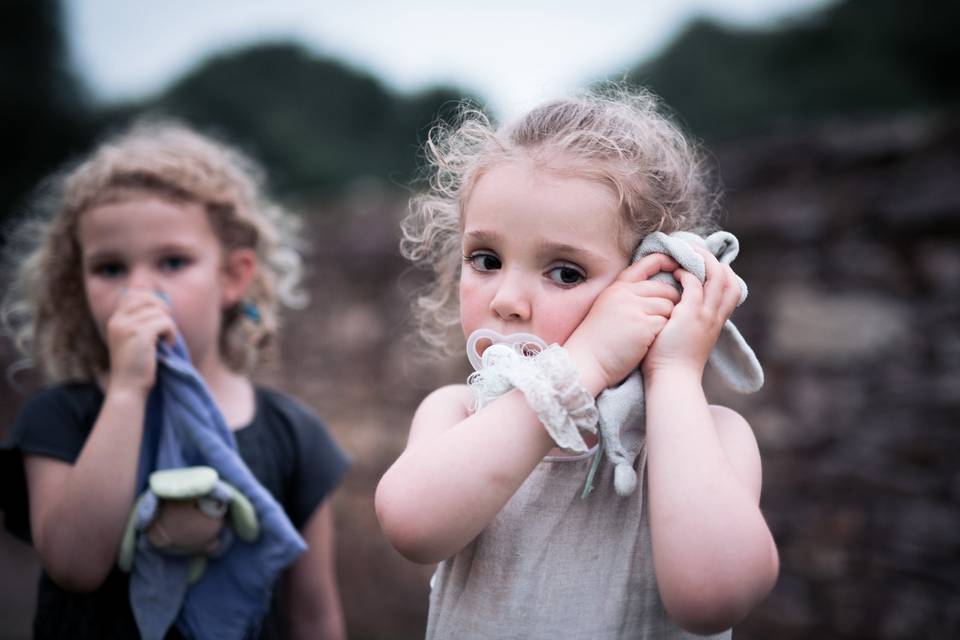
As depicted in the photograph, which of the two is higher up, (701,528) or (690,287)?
(690,287)

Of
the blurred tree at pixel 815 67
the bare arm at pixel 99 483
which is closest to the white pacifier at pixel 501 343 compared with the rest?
the bare arm at pixel 99 483

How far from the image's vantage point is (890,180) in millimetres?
3982

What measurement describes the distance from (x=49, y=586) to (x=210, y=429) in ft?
2.14

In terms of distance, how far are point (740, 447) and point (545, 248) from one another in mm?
587

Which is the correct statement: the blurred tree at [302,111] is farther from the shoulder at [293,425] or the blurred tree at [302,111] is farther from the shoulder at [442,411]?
the shoulder at [442,411]

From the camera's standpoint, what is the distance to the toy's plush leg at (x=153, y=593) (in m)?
2.00

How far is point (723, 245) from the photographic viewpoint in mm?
1693

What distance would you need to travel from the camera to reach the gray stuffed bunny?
4.80 ft

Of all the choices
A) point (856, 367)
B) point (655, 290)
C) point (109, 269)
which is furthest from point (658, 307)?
point (856, 367)

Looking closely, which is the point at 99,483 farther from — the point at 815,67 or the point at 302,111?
the point at 302,111

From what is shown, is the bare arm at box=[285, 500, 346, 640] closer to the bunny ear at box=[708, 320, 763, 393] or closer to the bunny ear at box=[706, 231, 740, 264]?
the bunny ear at box=[708, 320, 763, 393]

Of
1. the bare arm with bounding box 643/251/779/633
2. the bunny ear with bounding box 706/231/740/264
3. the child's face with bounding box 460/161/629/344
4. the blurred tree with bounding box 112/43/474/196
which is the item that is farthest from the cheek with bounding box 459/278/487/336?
the blurred tree with bounding box 112/43/474/196

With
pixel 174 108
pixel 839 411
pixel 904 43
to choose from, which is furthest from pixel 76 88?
pixel 839 411

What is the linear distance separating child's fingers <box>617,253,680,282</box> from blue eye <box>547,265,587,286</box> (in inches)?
3.3
